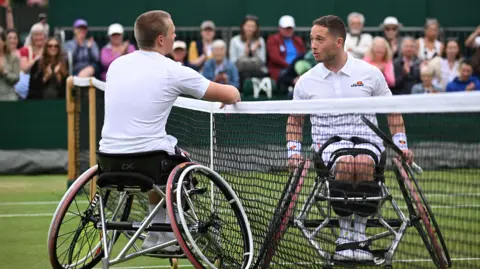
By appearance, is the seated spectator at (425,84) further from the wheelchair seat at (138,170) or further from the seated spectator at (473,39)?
the wheelchair seat at (138,170)

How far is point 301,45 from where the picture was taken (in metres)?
15.5

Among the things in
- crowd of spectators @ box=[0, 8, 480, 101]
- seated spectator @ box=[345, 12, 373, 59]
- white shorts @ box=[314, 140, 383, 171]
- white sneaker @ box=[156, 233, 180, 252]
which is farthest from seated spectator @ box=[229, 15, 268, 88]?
white sneaker @ box=[156, 233, 180, 252]

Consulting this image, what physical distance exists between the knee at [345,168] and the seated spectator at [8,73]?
8.94 m

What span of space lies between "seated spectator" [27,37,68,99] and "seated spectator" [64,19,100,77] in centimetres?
32

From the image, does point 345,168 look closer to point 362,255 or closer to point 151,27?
point 362,255

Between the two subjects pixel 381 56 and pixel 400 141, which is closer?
pixel 400 141

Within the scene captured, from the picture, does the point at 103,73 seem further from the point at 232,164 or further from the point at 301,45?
the point at 232,164

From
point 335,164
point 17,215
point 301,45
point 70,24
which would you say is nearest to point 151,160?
point 335,164

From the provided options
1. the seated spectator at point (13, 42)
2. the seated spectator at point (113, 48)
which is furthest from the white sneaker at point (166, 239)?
the seated spectator at point (13, 42)

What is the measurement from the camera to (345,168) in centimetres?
608

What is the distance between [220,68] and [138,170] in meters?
9.15

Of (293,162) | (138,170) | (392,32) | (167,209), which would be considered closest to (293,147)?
(293,162)

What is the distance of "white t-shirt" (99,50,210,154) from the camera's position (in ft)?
18.5

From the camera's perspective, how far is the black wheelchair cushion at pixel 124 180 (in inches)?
215
